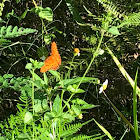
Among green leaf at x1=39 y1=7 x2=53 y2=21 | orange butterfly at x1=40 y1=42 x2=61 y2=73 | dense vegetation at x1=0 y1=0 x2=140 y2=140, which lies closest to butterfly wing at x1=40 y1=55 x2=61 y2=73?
orange butterfly at x1=40 y1=42 x2=61 y2=73

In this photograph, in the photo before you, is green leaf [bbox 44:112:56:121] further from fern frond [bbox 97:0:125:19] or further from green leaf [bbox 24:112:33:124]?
fern frond [bbox 97:0:125:19]

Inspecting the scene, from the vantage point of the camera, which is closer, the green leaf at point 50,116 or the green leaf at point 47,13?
the green leaf at point 50,116

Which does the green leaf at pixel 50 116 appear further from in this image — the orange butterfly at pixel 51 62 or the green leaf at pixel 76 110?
the orange butterfly at pixel 51 62

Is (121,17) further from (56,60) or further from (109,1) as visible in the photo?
(56,60)

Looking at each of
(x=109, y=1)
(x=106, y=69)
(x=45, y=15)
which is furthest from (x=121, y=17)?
(x=45, y=15)

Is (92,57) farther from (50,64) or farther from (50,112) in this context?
(50,112)

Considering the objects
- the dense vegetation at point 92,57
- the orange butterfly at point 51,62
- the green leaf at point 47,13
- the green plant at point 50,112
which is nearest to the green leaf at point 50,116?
the green plant at point 50,112

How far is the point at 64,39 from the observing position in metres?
1.74

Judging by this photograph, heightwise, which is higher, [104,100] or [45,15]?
[45,15]

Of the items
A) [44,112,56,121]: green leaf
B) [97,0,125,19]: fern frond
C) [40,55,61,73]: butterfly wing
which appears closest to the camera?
[44,112,56,121]: green leaf

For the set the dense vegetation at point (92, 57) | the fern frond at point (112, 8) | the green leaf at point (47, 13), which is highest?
the fern frond at point (112, 8)

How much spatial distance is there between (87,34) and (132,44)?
229mm

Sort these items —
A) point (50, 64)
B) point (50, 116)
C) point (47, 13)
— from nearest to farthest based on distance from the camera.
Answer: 1. point (50, 116)
2. point (50, 64)
3. point (47, 13)

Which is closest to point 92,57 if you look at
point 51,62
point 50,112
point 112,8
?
point 112,8
